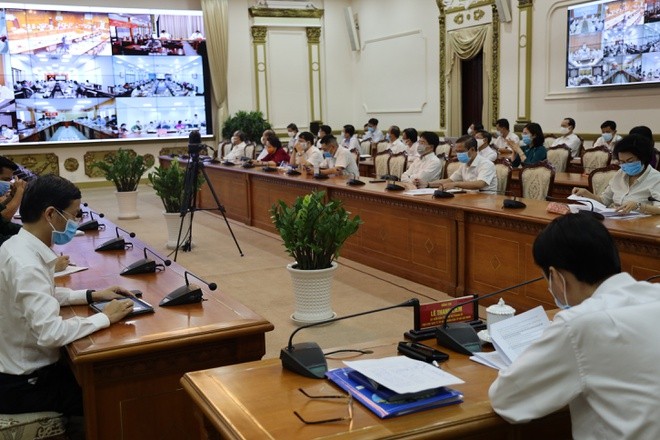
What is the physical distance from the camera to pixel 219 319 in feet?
8.04

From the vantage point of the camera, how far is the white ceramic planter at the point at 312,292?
4.32 m

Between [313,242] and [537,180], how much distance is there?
7.83 feet

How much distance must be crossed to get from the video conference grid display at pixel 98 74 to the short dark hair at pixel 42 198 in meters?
10.5

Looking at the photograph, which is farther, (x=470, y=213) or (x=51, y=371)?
(x=470, y=213)

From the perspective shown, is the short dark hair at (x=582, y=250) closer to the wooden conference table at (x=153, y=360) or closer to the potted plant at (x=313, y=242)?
the wooden conference table at (x=153, y=360)

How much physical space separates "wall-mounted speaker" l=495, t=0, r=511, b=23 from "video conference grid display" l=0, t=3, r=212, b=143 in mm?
5714

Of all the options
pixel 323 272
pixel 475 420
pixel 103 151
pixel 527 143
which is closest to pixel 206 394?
pixel 475 420

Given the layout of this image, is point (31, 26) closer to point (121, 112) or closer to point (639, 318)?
point (121, 112)

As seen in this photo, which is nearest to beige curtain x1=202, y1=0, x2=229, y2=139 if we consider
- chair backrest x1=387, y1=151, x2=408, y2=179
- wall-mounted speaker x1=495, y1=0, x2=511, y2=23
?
wall-mounted speaker x1=495, y1=0, x2=511, y2=23

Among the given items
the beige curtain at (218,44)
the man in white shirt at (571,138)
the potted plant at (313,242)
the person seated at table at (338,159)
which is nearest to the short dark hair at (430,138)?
the person seated at table at (338,159)

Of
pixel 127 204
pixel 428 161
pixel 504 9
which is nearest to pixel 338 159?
pixel 428 161

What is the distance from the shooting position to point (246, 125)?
13.0 metres

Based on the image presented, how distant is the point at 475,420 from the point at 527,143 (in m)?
7.57

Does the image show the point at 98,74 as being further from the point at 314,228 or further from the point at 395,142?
the point at 314,228
